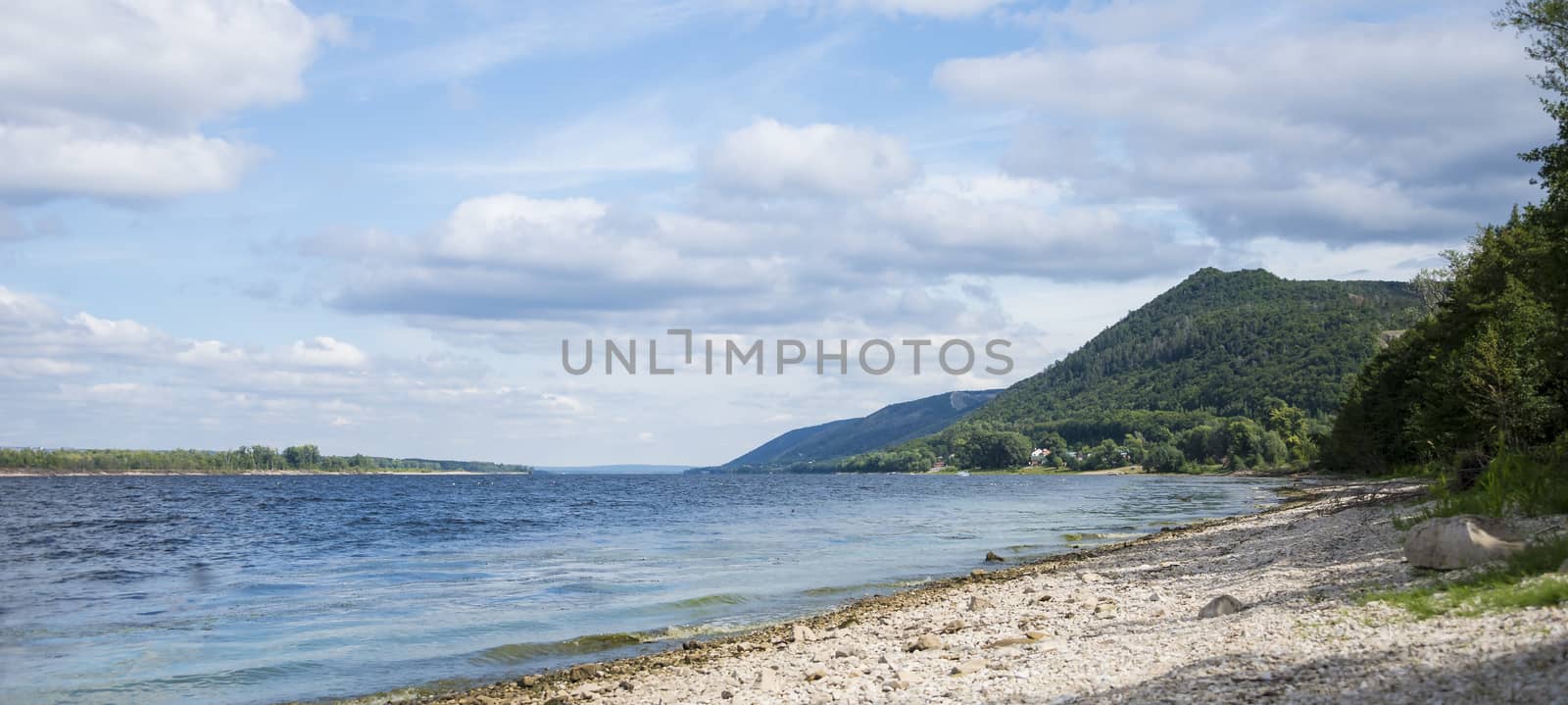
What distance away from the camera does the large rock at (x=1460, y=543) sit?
12492mm

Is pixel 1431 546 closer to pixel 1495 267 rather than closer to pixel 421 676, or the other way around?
pixel 421 676

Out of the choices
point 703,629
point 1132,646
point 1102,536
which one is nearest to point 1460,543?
point 1132,646

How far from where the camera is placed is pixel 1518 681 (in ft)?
24.3

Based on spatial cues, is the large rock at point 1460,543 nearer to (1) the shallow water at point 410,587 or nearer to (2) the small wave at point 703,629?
(2) the small wave at point 703,629

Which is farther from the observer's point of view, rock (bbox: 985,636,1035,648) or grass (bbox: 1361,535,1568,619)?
rock (bbox: 985,636,1035,648)

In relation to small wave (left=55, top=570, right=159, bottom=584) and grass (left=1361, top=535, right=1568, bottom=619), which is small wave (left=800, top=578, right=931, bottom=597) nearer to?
grass (left=1361, top=535, right=1568, bottom=619)

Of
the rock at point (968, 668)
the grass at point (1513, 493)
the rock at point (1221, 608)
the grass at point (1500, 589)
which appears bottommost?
the rock at point (968, 668)

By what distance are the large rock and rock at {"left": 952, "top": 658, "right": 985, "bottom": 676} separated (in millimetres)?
6263

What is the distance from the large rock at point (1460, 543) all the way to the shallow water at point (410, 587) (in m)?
12.2

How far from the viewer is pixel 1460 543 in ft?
42.2

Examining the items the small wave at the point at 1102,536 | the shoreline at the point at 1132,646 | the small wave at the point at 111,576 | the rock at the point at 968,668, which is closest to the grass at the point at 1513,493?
the shoreline at the point at 1132,646

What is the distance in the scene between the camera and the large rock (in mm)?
12492

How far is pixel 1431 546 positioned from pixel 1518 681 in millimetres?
6593

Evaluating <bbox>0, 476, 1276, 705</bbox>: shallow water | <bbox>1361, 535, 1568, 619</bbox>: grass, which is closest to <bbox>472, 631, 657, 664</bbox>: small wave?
<bbox>0, 476, 1276, 705</bbox>: shallow water
